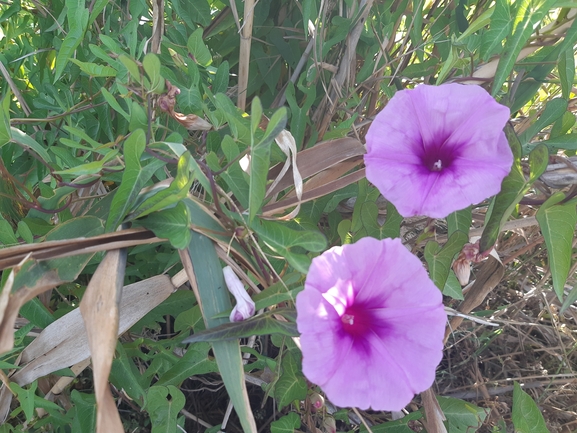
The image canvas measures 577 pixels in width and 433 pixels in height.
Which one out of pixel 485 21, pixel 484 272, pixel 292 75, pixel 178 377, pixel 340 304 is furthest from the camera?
pixel 292 75

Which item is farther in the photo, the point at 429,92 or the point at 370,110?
the point at 370,110

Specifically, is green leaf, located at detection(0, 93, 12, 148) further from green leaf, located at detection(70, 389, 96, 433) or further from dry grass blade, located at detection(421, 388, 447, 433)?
dry grass blade, located at detection(421, 388, 447, 433)

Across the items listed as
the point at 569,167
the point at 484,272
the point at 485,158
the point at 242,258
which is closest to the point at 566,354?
the point at 484,272

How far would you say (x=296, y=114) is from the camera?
3.71 feet

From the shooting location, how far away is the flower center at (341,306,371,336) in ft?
2.43

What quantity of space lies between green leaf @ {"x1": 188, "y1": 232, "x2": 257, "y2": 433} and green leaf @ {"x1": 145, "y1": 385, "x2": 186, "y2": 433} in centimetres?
33

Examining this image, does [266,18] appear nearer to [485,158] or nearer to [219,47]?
[219,47]

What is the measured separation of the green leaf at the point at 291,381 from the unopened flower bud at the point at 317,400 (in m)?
0.04

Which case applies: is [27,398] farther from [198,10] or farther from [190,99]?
[198,10]

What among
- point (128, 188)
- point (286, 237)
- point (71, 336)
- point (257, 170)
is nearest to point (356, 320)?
point (286, 237)

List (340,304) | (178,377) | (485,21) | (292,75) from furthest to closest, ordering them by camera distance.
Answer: (292,75) → (178,377) → (485,21) → (340,304)

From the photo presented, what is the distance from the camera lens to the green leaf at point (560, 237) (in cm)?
80

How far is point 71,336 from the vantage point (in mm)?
868

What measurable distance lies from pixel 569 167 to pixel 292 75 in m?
0.68
